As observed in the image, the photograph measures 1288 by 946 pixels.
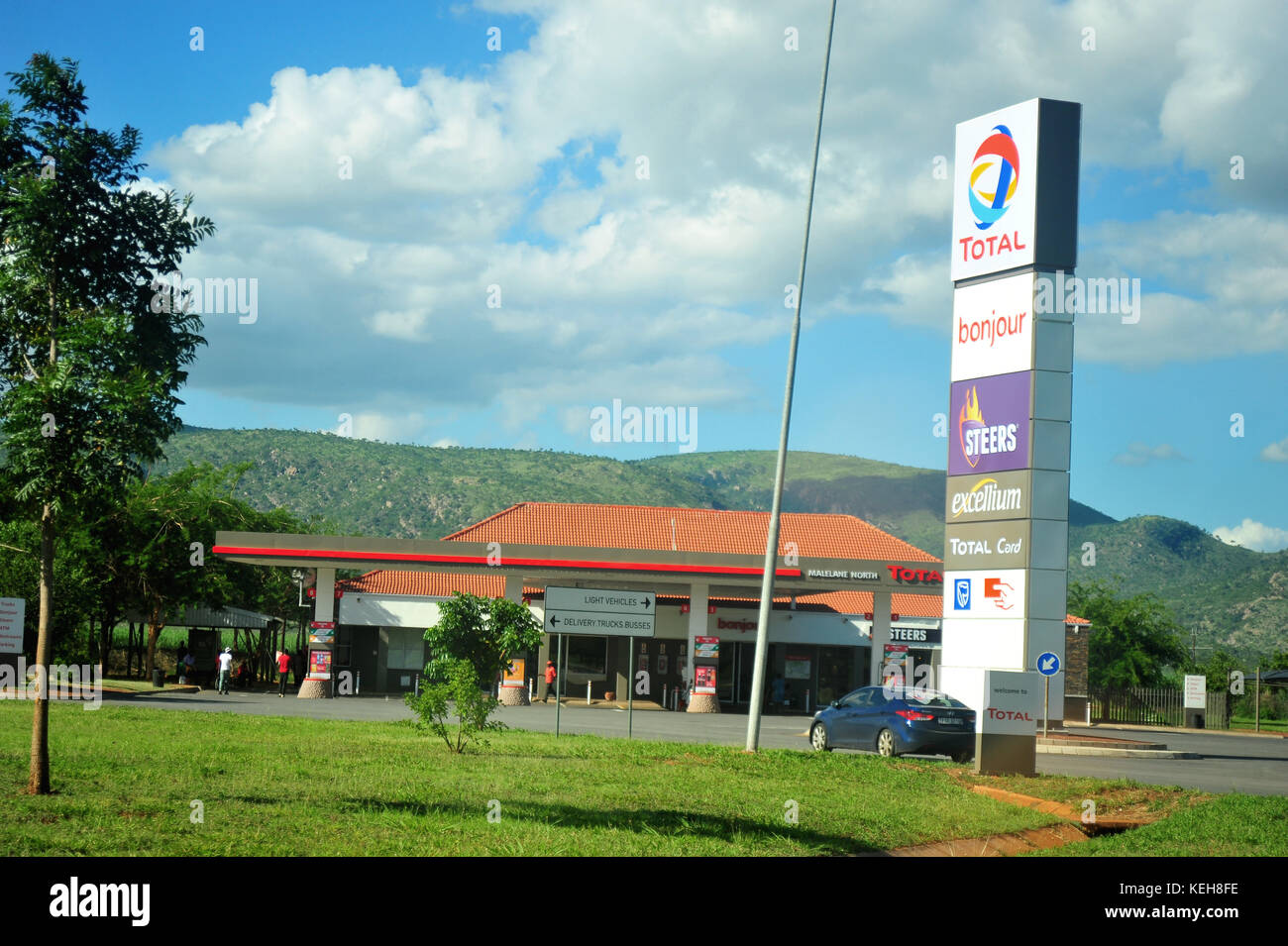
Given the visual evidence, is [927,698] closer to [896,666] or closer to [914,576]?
[914,576]

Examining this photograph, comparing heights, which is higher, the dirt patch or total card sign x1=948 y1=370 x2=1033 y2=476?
total card sign x1=948 y1=370 x2=1033 y2=476

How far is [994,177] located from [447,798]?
20.5 m

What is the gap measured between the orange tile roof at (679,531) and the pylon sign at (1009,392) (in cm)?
1990

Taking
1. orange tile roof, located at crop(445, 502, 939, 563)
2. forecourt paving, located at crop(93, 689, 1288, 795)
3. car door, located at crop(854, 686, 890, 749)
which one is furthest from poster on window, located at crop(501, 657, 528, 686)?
car door, located at crop(854, 686, 890, 749)

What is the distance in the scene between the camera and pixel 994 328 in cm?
2664

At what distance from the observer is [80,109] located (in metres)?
11.3

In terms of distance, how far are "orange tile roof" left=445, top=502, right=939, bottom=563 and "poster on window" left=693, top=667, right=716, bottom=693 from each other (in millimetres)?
9199

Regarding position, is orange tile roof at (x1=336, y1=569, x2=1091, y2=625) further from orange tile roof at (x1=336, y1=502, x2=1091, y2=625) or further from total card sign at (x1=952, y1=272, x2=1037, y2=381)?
total card sign at (x1=952, y1=272, x2=1037, y2=381)

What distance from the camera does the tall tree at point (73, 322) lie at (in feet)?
34.7

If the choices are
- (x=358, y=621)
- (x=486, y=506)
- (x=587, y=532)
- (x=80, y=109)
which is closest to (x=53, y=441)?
(x=80, y=109)

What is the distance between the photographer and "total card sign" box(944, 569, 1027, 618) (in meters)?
Result: 24.9

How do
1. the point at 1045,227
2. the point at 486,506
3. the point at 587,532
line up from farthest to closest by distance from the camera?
the point at 486,506
the point at 587,532
the point at 1045,227
